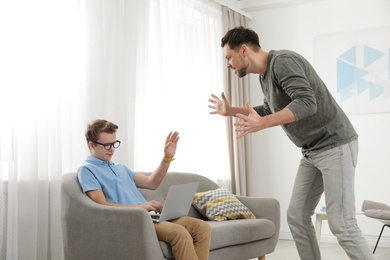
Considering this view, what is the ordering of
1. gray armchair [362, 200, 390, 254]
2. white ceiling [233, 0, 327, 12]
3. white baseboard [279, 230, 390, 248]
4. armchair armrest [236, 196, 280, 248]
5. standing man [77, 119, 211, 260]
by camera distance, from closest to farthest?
standing man [77, 119, 211, 260] → armchair armrest [236, 196, 280, 248] → gray armchair [362, 200, 390, 254] → white baseboard [279, 230, 390, 248] → white ceiling [233, 0, 327, 12]

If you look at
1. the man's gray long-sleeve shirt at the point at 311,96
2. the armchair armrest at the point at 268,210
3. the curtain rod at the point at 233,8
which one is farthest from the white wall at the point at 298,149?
the man's gray long-sleeve shirt at the point at 311,96

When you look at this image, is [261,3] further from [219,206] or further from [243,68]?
[243,68]

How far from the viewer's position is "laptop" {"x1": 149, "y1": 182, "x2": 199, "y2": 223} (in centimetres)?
311

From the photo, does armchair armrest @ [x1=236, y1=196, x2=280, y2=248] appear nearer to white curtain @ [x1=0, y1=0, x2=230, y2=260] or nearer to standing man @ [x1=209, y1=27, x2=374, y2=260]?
white curtain @ [x1=0, y1=0, x2=230, y2=260]

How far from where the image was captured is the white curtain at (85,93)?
137 inches

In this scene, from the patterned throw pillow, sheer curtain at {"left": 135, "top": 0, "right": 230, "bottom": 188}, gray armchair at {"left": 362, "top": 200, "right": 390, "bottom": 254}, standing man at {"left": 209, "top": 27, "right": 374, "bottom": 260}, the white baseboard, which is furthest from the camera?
the white baseboard

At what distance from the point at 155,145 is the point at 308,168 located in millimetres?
2020

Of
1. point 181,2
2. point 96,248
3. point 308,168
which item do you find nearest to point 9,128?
point 96,248

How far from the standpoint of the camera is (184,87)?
17.5ft

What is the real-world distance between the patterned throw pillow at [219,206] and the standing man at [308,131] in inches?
39.8

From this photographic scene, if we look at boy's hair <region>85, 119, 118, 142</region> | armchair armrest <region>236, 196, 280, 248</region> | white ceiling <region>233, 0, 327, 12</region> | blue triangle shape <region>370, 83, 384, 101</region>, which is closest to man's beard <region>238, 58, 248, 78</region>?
boy's hair <region>85, 119, 118, 142</region>

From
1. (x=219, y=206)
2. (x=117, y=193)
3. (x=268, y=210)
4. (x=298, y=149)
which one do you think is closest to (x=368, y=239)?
(x=298, y=149)

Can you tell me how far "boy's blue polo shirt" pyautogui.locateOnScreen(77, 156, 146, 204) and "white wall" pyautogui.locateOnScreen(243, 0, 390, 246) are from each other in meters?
3.10

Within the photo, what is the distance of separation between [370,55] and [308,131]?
3.26 metres
